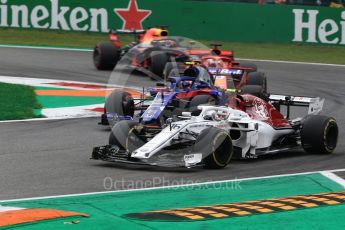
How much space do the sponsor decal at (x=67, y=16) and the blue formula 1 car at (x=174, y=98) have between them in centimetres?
1617

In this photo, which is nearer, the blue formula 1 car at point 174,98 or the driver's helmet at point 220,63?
the blue formula 1 car at point 174,98

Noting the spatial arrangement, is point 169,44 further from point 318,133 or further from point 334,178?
point 334,178

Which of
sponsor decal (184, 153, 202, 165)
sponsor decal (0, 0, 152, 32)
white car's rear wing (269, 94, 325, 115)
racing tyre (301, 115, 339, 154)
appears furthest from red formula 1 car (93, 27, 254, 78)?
sponsor decal (184, 153, 202, 165)

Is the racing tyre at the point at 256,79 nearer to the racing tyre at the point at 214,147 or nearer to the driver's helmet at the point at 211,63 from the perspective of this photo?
the driver's helmet at the point at 211,63

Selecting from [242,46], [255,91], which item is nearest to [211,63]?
[255,91]

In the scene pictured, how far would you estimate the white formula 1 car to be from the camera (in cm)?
1285

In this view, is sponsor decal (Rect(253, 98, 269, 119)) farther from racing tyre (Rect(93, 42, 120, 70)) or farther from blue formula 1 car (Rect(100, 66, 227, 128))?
racing tyre (Rect(93, 42, 120, 70))

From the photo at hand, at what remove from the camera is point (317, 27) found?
30734 mm

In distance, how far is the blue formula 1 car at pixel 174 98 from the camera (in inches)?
552

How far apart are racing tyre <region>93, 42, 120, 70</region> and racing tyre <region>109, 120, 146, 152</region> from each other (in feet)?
41.0

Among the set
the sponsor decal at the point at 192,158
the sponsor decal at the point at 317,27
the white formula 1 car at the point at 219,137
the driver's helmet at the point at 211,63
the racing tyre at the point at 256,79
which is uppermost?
the sponsor decal at the point at 317,27

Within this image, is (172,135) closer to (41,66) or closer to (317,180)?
(317,180)

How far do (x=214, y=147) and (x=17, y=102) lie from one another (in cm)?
797

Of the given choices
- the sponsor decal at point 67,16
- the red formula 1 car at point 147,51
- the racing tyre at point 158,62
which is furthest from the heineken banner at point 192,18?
the racing tyre at point 158,62
